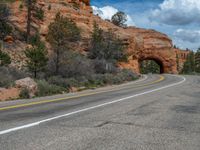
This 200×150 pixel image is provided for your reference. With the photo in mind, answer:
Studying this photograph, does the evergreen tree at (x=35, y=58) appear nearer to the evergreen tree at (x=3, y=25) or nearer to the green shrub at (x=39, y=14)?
the evergreen tree at (x=3, y=25)

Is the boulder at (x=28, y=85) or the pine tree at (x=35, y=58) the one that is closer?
the boulder at (x=28, y=85)

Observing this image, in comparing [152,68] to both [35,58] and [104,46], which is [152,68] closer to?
[104,46]

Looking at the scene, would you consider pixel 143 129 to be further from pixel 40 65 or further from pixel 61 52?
pixel 61 52

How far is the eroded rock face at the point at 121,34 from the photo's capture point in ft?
147

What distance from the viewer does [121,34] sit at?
53.6 meters

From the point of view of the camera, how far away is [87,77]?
87.8ft

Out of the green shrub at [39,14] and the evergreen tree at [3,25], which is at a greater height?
the green shrub at [39,14]

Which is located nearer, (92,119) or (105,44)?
(92,119)

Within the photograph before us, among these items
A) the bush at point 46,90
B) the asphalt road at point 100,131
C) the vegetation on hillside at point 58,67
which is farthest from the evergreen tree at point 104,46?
the asphalt road at point 100,131

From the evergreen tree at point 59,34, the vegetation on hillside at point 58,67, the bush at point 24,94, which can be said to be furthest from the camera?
the evergreen tree at point 59,34

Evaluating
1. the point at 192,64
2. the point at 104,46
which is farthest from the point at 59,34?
the point at 192,64

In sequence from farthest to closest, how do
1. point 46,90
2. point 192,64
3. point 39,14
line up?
point 192,64
point 39,14
point 46,90

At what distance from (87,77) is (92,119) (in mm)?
18875

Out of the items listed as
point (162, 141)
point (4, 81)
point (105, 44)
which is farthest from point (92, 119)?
point (105, 44)
